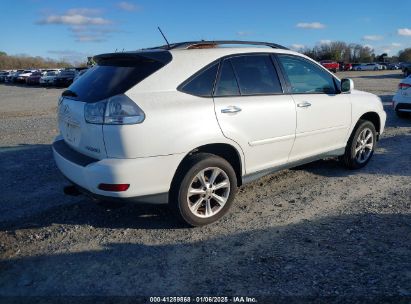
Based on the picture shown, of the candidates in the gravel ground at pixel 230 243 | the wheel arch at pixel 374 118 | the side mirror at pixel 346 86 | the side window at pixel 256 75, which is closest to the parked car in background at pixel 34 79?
the gravel ground at pixel 230 243

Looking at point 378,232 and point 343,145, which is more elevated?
point 343,145

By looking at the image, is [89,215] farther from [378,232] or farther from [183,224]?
[378,232]

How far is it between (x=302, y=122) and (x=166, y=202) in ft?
6.60

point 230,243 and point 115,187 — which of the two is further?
point 230,243

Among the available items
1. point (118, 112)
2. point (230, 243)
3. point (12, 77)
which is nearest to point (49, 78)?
point (12, 77)

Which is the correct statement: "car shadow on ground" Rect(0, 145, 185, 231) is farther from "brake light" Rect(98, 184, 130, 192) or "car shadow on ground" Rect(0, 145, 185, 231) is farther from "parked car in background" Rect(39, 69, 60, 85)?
"parked car in background" Rect(39, 69, 60, 85)

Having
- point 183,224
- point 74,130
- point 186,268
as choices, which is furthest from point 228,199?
point 74,130

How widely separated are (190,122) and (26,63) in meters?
90.0

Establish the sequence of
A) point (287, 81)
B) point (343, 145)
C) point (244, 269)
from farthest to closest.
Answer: point (343, 145) → point (287, 81) → point (244, 269)

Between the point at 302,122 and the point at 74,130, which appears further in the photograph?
the point at 302,122

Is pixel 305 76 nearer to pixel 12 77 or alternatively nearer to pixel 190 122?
pixel 190 122

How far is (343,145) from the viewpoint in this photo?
18.0ft

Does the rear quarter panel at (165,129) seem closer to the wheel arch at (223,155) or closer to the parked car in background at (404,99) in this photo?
the wheel arch at (223,155)

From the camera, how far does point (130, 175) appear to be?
134 inches
